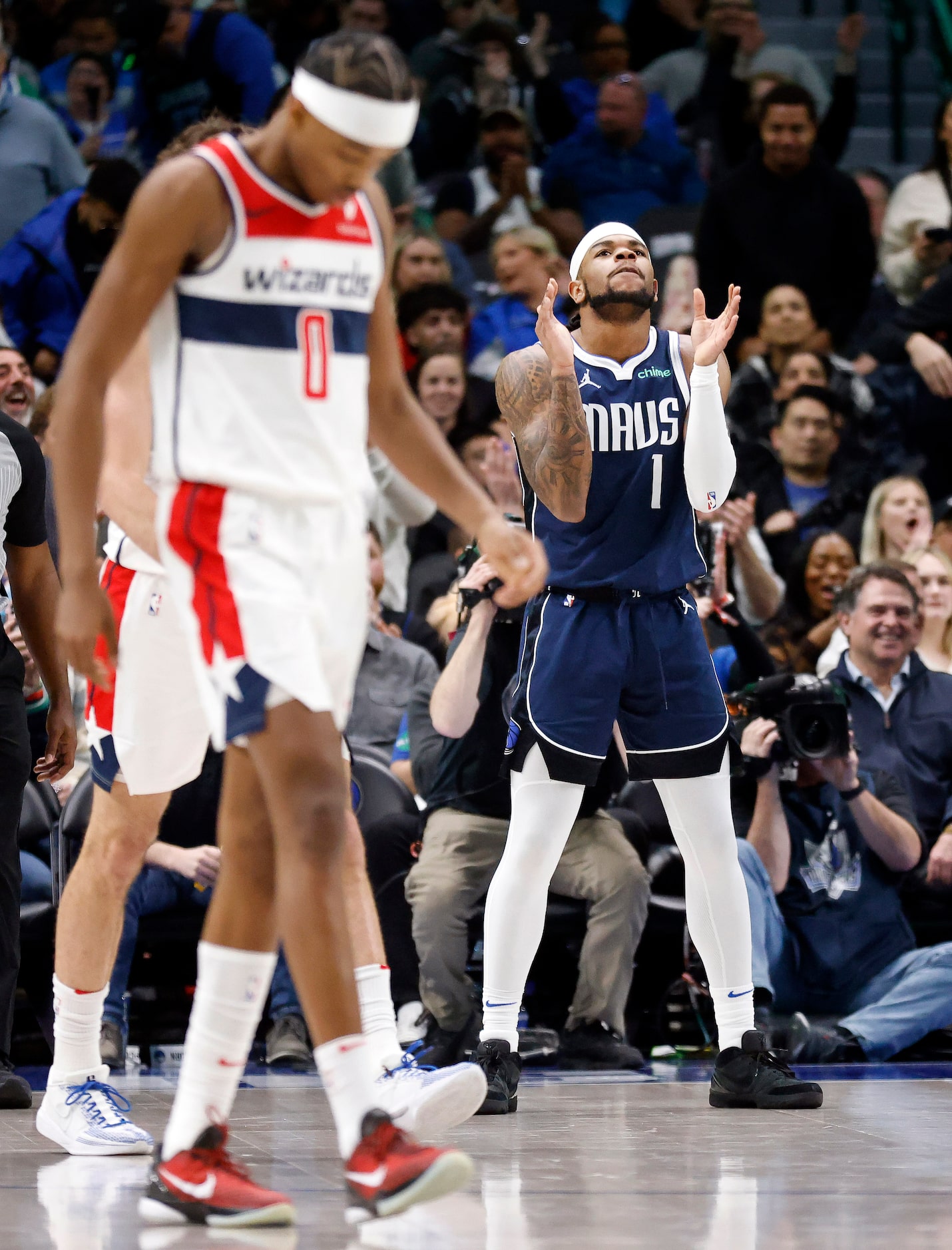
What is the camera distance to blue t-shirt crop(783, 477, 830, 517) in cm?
834

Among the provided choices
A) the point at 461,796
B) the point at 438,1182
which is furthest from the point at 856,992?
the point at 438,1182

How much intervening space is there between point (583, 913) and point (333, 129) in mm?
3451

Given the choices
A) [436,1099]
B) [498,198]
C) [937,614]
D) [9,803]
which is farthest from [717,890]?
[498,198]

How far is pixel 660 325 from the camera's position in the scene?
9422 millimetres

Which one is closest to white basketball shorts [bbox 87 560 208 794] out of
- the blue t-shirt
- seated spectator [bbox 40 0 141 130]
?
the blue t-shirt

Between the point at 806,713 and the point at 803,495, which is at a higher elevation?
the point at 803,495

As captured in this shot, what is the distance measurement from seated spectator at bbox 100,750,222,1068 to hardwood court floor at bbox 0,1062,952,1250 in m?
0.61

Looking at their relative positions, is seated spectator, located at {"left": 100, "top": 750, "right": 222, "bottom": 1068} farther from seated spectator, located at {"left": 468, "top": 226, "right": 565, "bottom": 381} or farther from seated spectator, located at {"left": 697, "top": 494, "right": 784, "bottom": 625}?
seated spectator, located at {"left": 468, "top": 226, "right": 565, "bottom": 381}

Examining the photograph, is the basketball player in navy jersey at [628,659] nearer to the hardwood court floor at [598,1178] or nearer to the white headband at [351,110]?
the hardwood court floor at [598,1178]

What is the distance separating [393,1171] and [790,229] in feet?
24.3

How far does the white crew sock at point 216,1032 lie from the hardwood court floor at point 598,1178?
0.19 metres

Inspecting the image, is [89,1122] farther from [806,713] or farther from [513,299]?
[513,299]

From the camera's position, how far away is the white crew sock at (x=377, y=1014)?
366 cm

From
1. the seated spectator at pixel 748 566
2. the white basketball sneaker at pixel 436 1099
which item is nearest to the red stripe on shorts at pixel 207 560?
the white basketball sneaker at pixel 436 1099
